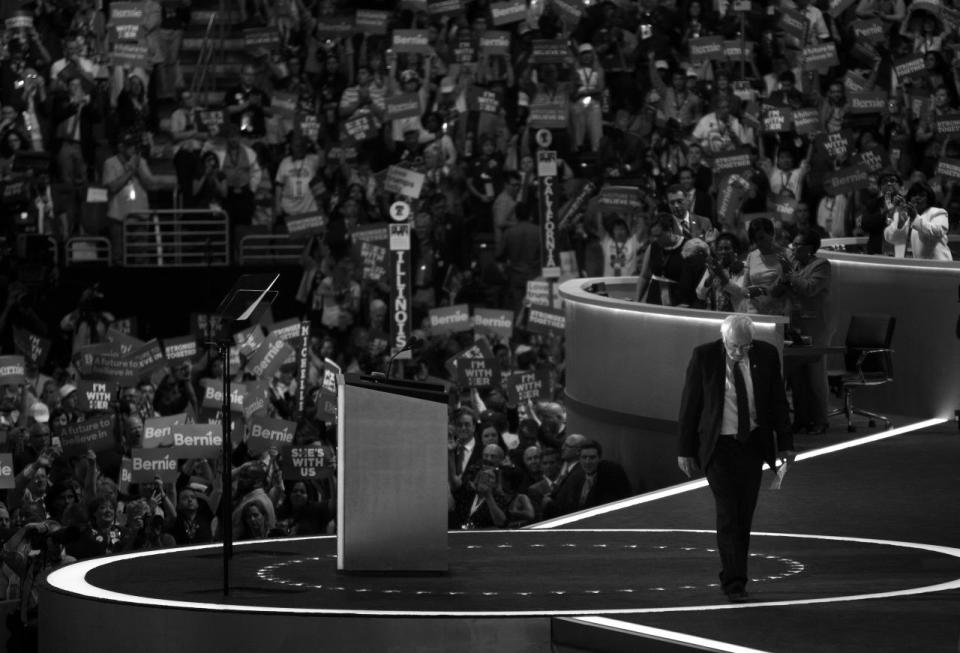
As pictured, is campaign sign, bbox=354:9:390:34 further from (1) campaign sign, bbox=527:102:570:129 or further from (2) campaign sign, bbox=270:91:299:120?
(1) campaign sign, bbox=527:102:570:129

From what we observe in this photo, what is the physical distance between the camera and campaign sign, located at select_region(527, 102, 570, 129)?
2678 centimetres

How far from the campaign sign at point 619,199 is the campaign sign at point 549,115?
2022mm

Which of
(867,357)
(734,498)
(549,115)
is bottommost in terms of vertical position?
(867,357)

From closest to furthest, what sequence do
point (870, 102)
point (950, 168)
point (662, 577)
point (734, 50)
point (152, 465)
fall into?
point (662, 577) < point (152, 465) < point (950, 168) < point (870, 102) < point (734, 50)

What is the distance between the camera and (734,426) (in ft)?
39.7

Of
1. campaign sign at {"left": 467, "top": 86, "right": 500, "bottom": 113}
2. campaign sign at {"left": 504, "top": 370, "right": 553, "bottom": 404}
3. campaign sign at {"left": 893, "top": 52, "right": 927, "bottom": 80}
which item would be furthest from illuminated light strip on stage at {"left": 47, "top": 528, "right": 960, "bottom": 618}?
campaign sign at {"left": 467, "top": 86, "right": 500, "bottom": 113}

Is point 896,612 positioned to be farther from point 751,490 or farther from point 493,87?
point 493,87

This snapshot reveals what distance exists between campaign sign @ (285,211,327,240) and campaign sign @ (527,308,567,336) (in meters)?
3.81

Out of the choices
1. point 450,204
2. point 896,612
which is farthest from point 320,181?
point 896,612

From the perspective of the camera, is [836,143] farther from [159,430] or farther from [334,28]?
[159,430]

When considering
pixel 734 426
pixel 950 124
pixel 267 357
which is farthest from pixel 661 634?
pixel 950 124

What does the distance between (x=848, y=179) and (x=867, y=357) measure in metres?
5.25

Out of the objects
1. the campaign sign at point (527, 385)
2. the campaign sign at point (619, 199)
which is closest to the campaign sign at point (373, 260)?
the campaign sign at point (619, 199)

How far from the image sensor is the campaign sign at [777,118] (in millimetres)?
26062
